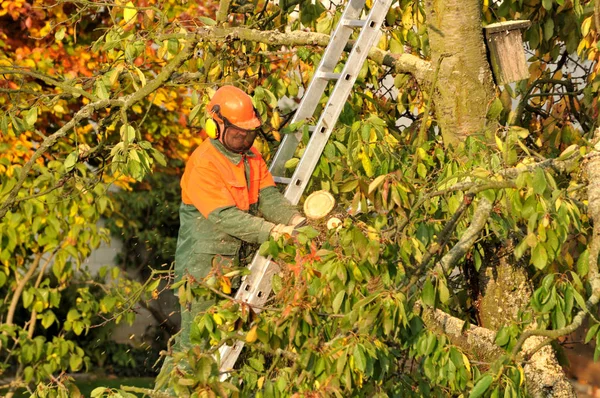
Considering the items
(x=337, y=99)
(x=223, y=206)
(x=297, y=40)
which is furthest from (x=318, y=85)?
(x=223, y=206)

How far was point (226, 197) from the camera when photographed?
202 inches

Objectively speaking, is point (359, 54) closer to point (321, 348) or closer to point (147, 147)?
point (147, 147)

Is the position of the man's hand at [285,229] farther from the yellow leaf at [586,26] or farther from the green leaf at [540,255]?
the yellow leaf at [586,26]

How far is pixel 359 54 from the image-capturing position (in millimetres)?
5223

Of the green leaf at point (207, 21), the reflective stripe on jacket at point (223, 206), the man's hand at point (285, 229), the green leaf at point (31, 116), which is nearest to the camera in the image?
the man's hand at point (285, 229)

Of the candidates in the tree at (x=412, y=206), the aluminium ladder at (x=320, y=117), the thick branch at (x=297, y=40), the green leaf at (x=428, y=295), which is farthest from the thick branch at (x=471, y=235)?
the thick branch at (x=297, y=40)

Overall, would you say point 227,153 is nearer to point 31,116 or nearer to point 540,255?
point 31,116

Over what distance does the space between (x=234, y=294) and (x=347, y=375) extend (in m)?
1.55

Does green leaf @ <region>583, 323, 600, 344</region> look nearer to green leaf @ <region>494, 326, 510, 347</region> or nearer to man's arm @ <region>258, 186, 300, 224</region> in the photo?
green leaf @ <region>494, 326, 510, 347</region>

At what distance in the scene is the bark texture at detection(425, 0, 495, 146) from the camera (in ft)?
17.9

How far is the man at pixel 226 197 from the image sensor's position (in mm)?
5078

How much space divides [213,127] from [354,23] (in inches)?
32.6

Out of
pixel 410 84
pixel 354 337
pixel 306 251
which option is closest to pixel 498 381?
pixel 354 337

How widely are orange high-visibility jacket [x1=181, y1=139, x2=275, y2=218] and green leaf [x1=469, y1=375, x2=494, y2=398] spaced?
165 centimetres
